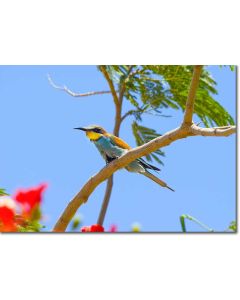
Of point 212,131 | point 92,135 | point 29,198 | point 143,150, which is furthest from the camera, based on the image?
point 92,135

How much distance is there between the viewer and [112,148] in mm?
2141

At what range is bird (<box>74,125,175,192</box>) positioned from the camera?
207cm

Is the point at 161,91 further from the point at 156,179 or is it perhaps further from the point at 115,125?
the point at 156,179

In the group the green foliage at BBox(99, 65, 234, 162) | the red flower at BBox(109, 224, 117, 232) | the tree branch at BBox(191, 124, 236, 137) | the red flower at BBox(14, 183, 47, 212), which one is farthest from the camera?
the green foliage at BBox(99, 65, 234, 162)

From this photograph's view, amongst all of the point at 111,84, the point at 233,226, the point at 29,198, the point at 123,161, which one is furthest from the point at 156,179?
the point at 29,198

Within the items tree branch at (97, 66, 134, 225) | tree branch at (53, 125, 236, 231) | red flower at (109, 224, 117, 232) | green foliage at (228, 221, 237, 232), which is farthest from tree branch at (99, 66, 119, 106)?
green foliage at (228, 221, 237, 232)

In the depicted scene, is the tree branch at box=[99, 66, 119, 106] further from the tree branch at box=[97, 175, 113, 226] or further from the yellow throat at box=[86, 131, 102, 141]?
the tree branch at box=[97, 175, 113, 226]

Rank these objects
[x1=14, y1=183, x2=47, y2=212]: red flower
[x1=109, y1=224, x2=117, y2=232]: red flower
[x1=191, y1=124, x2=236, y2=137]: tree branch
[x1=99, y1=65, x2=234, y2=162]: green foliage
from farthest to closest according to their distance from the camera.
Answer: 1. [x1=99, y1=65, x2=234, y2=162]: green foliage
2. [x1=109, y1=224, x2=117, y2=232]: red flower
3. [x1=191, y1=124, x2=236, y2=137]: tree branch
4. [x1=14, y1=183, x2=47, y2=212]: red flower

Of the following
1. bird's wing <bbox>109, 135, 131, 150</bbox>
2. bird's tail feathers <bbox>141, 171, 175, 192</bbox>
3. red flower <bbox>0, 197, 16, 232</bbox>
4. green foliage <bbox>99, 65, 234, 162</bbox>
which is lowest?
red flower <bbox>0, 197, 16, 232</bbox>

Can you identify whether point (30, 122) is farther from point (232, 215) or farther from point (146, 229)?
point (232, 215)

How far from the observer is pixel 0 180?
6.72 ft

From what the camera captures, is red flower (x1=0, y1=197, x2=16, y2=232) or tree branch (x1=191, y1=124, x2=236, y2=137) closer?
red flower (x1=0, y1=197, x2=16, y2=232)

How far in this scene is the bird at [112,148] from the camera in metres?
2.07
